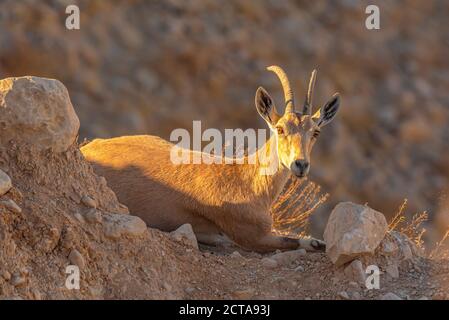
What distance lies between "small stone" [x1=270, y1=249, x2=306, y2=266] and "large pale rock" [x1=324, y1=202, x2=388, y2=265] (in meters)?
0.35

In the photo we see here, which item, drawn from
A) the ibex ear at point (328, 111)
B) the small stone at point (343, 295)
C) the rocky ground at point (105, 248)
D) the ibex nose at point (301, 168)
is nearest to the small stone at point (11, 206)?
the rocky ground at point (105, 248)

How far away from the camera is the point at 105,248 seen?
658 cm

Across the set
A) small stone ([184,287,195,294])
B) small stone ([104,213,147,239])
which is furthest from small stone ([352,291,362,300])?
small stone ([104,213,147,239])

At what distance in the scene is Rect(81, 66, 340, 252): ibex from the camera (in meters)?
7.99

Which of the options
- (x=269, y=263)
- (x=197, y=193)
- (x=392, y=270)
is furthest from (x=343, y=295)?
(x=197, y=193)

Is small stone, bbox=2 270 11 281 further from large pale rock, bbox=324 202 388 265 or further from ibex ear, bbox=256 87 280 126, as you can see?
ibex ear, bbox=256 87 280 126

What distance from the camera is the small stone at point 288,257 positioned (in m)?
7.38

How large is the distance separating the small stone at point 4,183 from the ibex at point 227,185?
1.76m

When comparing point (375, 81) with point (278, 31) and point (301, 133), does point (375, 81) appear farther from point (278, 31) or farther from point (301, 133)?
point (301, 133)

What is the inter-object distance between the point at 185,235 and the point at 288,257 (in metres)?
0.72

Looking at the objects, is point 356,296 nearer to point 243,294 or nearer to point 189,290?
point 243,294

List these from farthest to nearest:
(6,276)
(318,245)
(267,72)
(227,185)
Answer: (267,72)
(227,185)
(318,245)
(6,276)

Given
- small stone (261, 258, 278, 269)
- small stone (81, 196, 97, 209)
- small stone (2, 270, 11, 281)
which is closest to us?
small stone (2, 270, 11, 281)

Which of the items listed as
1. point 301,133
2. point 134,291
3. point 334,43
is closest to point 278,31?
point 334,43
